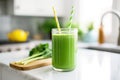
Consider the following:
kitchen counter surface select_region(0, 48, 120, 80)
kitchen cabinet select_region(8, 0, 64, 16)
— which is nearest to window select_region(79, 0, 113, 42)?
kitchen cabinet select_region(8, 0, 64, 16)

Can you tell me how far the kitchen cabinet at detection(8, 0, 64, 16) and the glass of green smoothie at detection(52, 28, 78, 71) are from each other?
1984 mm

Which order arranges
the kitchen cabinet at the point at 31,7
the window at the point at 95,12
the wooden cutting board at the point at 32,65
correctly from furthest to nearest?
the window at the point at 95,12, the kitchen cabinet at the point at 31,7, the wooden cutting board at the point at 32,65

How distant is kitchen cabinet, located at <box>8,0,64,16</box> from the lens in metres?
2.76

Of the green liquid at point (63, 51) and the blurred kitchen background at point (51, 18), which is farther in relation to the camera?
the blurred kitchen background at point (51, 18)

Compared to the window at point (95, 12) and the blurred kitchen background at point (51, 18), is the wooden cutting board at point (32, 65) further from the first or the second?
the window at point (95, 12)

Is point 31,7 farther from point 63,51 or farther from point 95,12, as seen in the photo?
point 63,51

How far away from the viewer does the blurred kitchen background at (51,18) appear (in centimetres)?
280

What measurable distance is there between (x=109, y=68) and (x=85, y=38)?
1934 millimetres

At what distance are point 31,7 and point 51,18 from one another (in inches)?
23.8

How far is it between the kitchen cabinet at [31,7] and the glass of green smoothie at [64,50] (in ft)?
6.51

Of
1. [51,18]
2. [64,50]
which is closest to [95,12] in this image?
[51,18]

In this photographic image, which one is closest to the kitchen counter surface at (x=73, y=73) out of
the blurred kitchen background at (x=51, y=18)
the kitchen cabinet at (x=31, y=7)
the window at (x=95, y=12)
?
the blurred kitchen background at (x=51, y=18)

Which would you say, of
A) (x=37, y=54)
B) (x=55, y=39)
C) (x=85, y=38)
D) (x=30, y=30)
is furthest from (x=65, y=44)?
(x=30, y=30)

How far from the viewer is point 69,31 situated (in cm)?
89
